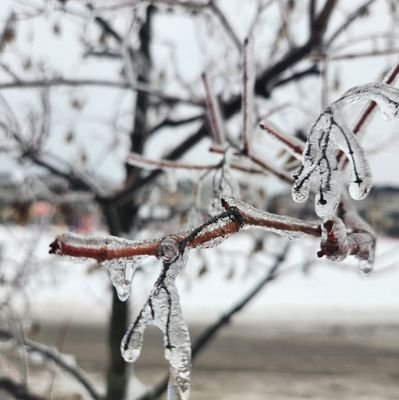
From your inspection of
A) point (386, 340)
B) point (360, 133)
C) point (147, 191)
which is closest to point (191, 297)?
point (386, 340)

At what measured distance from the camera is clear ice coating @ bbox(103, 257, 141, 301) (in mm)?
867

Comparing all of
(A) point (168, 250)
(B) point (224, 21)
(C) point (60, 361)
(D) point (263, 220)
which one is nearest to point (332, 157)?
(D) point (263, 220)

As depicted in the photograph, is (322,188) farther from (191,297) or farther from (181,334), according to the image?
(191,297)

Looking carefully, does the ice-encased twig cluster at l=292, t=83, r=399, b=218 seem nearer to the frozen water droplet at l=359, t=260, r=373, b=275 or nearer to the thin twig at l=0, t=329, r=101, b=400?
the frozen water droplet at l=359, t=260, r=373, b=275

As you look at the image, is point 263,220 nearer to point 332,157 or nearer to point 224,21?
point 332,157

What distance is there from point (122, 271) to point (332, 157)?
296 mm

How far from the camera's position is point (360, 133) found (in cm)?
129

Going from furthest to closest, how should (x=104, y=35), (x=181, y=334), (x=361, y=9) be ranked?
1. (x=104, y=35)
2. (x=361, y=9)
3. (x=181, y=334)

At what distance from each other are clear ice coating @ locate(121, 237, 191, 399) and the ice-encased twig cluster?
0.17 meters

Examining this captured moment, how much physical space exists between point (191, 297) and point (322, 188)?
16929 mm

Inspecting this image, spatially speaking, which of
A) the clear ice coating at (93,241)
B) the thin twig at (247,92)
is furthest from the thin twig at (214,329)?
the clear ice coating at (93,241)

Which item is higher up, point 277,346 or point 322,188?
point 277,346

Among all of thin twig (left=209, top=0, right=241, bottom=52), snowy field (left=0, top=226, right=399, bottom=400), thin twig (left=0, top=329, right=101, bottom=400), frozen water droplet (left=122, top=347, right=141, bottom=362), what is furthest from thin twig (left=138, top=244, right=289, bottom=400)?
frozen water droplet (left=122, top=347, right=141, bottom=362)

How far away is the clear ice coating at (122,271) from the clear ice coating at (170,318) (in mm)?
40
